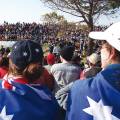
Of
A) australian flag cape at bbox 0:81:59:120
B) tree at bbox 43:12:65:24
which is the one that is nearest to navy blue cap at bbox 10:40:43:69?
australian flag cape at bbox 0:81:59:120

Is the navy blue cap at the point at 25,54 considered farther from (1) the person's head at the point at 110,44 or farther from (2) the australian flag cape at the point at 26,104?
(1) the person's head at the point at 110,44

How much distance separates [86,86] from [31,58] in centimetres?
58

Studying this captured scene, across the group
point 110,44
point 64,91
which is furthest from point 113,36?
Answer: point 64,91

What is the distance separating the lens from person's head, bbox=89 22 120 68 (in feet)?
8.87

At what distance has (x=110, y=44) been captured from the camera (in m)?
2.75

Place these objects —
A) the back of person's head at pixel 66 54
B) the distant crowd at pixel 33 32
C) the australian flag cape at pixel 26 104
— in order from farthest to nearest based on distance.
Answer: the distant crowd at pixel 33 32 < the back of person's head at pixel 66 54 < the australian flag cape at pixel 26 104

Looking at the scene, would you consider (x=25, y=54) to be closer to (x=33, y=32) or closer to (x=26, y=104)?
(x=26, y=104)

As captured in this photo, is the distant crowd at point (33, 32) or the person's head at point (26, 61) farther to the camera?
the distant crowd at point (33, 32)

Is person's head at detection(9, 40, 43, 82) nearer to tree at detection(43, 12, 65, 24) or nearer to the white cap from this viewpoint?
the white cap

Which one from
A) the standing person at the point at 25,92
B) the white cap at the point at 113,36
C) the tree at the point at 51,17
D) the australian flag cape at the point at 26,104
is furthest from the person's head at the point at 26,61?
the tree at the point at 51,17

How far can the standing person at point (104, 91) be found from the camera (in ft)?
8.82

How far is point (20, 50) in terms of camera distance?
3221mm

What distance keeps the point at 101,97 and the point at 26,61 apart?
0.70 meters

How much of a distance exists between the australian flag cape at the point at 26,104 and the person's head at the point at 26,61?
0.13 meters
